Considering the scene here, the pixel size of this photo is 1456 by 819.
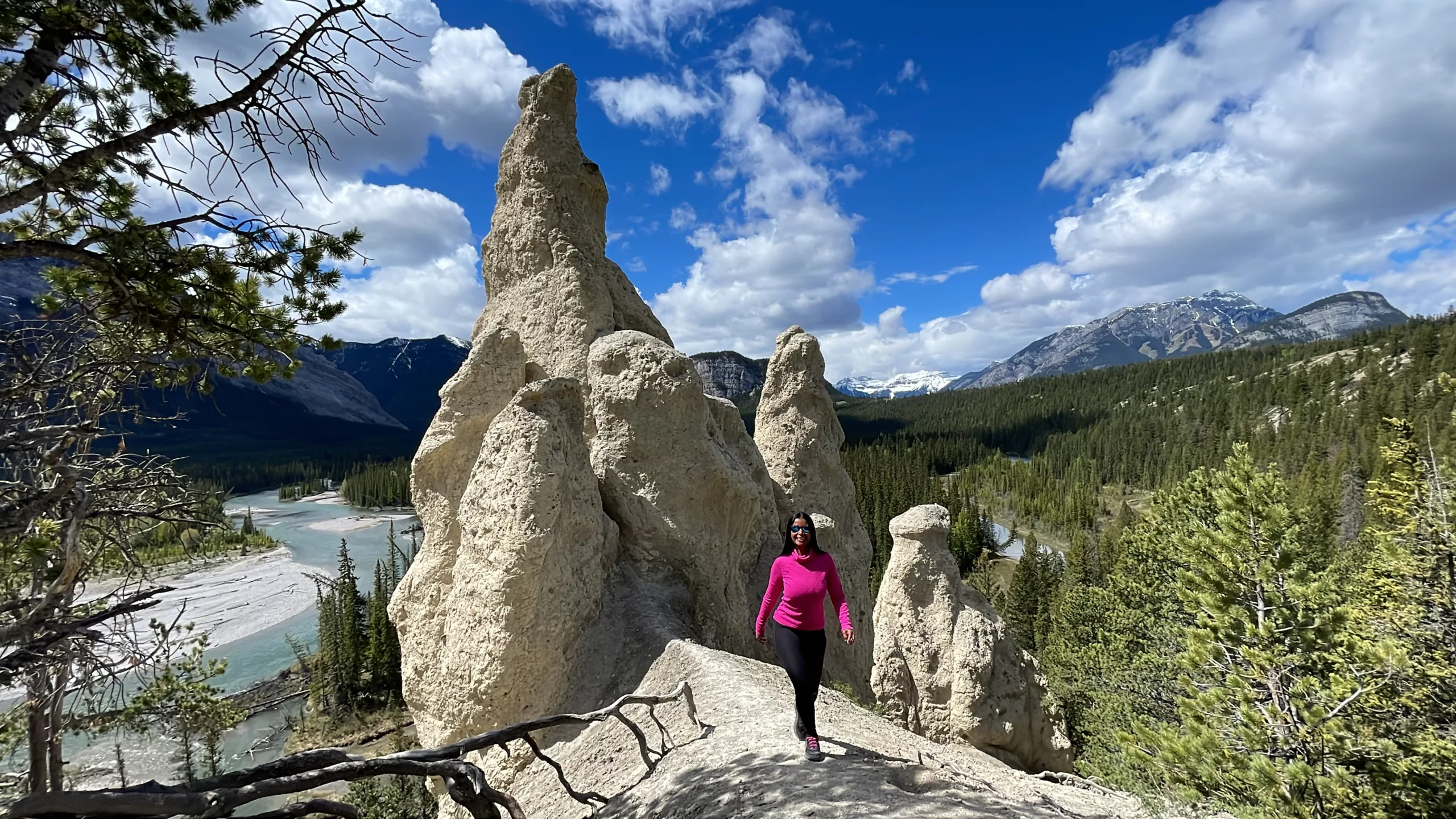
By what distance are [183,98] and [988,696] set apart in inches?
598

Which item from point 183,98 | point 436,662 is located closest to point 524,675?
point 436,662

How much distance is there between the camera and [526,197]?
519 inches

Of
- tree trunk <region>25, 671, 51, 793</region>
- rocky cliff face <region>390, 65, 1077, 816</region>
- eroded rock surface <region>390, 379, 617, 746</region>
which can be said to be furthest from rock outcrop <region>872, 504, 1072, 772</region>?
tree trunk <region>25, 671, 51, 793</region>

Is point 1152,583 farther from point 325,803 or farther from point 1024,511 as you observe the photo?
point 1024,511

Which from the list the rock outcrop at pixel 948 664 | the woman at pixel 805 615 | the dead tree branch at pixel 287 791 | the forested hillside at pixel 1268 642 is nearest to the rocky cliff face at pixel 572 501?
the rock outcrop at pixel 948 664

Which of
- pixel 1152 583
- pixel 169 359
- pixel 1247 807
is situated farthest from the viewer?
pixel 1152 583

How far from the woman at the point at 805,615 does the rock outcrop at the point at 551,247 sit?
7.45 m

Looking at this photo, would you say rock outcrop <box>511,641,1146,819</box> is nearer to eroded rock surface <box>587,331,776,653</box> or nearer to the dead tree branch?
the dead tree branch

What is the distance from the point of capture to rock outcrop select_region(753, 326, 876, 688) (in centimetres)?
1594

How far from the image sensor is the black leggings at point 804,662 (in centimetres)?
569

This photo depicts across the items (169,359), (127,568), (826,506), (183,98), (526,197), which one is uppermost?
(526,197)

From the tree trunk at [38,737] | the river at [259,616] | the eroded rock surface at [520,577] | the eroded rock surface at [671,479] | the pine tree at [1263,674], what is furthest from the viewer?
the river at [259,616]

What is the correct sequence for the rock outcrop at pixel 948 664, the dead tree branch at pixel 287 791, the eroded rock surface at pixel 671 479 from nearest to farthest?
1. the dead tree branch at pixel 287 791
2. the eroded rock surface at pixel 671 479
3. the rock outcrop at pixel 948 664

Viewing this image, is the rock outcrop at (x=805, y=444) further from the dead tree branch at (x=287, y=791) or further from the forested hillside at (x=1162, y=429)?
the forested hillside at (x=1162, y=429)
